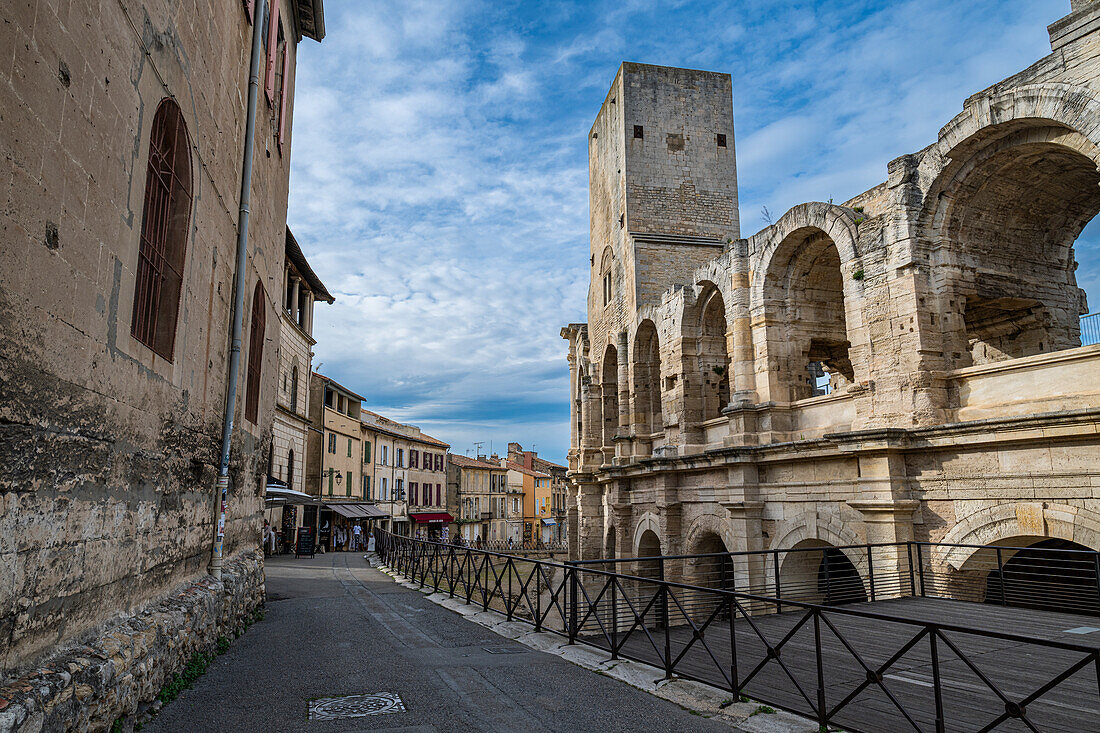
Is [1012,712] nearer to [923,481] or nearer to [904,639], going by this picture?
[904,639]

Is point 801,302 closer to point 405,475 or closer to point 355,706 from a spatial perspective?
point 355,706

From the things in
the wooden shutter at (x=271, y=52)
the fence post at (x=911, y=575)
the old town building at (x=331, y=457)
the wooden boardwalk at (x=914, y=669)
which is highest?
the wooden shutter at (x=271, y=52)

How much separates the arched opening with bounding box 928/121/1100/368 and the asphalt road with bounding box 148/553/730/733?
27.1 feet

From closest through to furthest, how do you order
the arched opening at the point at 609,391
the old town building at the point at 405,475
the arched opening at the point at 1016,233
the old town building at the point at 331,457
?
the arched opening at the point at 1016,233
the arched opening at the point at 609,391
the old town building at the point at 331,457
the old town building at the point at 405,475

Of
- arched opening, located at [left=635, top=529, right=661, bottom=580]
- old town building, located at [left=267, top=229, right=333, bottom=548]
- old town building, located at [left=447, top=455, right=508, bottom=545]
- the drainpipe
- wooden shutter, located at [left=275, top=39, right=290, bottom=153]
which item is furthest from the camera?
old town building, located at [left=447, top=455, right=508, bottom=545]

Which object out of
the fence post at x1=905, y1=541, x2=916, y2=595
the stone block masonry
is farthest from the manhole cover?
the fence post at x1=905, y1=541, x2=916, y2=595

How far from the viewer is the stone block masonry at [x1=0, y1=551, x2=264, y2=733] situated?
333 cm

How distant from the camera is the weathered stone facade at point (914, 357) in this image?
30.2 feet

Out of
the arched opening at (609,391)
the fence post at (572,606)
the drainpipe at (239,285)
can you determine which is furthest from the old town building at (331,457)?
the fence post at (572,606)

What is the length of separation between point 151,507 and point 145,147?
2.81 meters

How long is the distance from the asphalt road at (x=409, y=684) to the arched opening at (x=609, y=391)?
1421 cm

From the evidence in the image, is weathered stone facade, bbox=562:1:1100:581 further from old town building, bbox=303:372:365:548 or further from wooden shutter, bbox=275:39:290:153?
old town building, bbox=303:372:365:548

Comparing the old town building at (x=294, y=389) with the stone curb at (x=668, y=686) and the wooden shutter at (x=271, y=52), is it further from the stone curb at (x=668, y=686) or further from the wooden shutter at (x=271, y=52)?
the stone curb at (x=668, y=686)

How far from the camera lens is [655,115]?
22.4m
